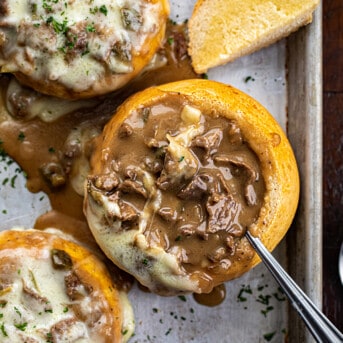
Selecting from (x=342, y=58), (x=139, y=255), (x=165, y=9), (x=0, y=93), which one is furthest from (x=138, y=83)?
(x=342, y=58)

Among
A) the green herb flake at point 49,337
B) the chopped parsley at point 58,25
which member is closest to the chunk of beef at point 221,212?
the green herb flake at point 49,337

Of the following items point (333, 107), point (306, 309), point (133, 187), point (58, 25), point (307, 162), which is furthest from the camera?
point (333, 107)

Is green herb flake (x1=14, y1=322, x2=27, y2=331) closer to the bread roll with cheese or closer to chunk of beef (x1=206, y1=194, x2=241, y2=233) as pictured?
chunk of beef (x1=206, y1=194, x2=241, y2=233)

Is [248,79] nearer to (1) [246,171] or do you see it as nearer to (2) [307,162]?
(2) [307,162]

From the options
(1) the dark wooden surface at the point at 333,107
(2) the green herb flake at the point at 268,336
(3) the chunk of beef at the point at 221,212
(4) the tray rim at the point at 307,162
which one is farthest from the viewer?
(1) the dark wooden surface at the point at 333,107

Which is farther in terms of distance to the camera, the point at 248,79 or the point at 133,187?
the point at 248,79

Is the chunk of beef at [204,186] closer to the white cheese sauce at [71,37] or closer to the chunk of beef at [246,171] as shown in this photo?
the chunk of beef at [246,171]

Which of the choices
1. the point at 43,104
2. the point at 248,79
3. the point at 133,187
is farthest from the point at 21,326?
the point at 248,79
